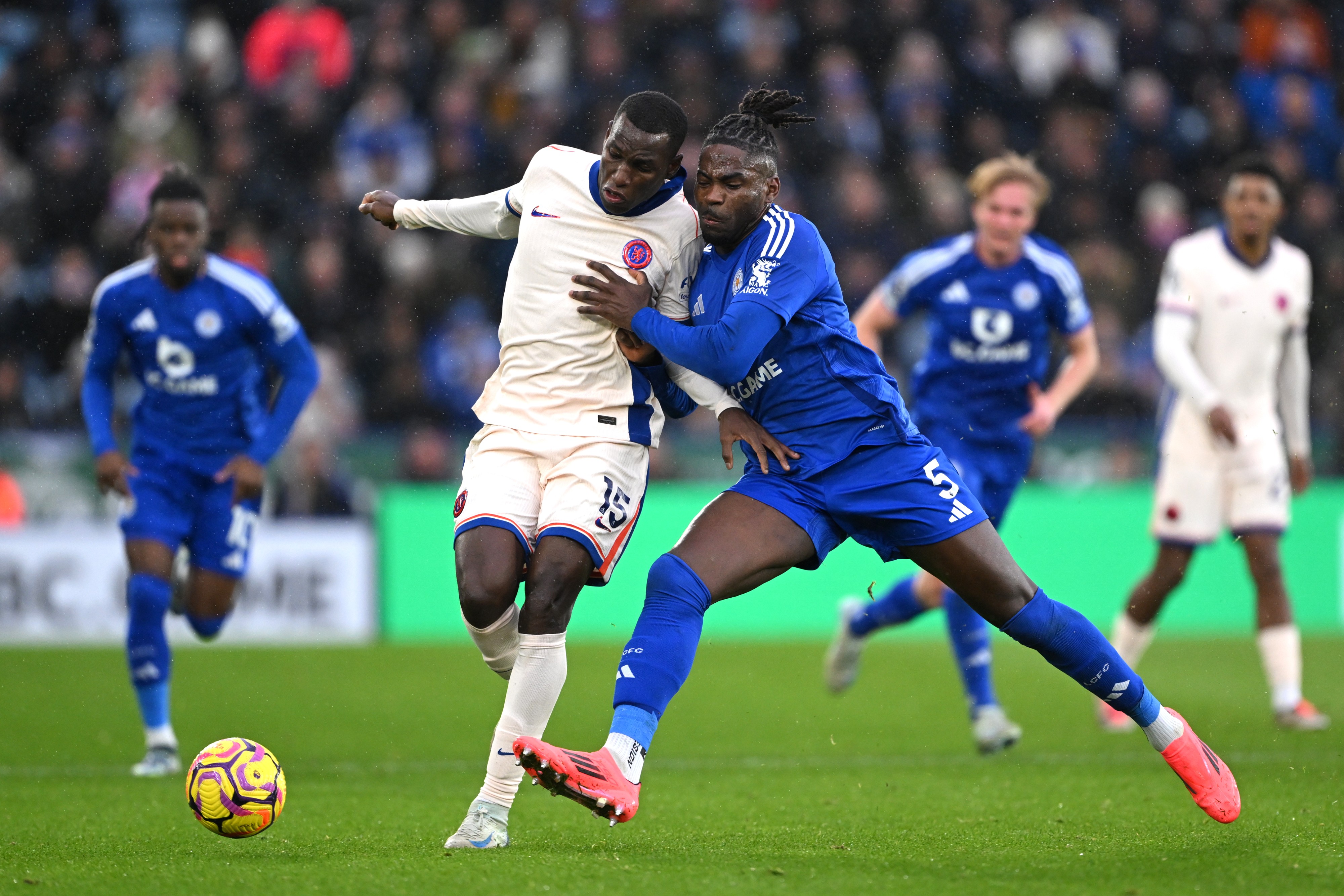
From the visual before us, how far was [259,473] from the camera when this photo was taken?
7211 millimetres

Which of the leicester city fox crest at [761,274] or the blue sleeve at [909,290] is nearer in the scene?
the leicester city fox crest at [761,274]

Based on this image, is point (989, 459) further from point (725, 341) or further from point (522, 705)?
point (522, 705)

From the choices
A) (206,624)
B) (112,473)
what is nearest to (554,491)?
(112,473)

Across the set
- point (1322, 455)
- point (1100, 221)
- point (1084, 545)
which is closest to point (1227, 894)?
point (1084, 545)

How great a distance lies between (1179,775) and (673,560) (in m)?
1.79

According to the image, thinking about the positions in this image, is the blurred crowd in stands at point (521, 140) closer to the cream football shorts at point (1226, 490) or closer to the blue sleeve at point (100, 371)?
the cream football shorts at point (1226, 490)

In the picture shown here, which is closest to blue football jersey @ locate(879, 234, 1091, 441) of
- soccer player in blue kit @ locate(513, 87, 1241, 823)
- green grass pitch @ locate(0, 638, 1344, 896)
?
green grass pitch @ locate(0, 638, 1344, 896)

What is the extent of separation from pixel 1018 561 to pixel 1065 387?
5.11 m

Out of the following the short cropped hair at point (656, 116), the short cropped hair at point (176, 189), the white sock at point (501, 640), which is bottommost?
the white sock at point (501, 640)

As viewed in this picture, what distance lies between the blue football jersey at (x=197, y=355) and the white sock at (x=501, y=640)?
7.63 feet

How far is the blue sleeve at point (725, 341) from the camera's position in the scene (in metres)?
4.68

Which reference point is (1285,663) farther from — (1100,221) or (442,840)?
(1100,221)

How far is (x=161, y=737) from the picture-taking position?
697cm

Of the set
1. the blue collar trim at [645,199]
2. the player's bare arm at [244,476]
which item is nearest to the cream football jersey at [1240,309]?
the blue collar trim at [645,199]
